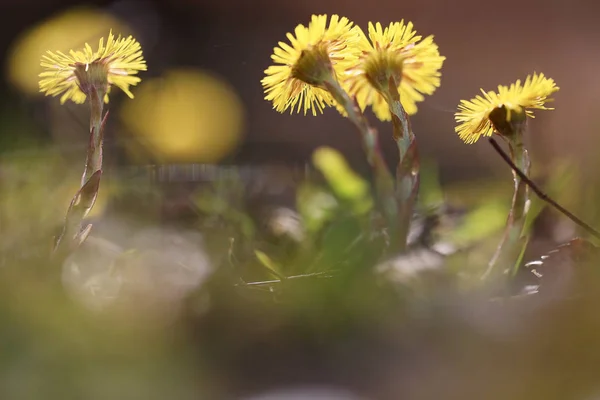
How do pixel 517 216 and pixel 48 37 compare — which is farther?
pixel 48 37

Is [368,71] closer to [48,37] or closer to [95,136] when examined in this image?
[95,136]

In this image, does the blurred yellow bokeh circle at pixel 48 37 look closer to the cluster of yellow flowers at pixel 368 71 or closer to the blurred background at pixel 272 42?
the blurred background at pixel 272 42

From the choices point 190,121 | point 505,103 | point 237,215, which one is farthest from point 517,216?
point 190,121

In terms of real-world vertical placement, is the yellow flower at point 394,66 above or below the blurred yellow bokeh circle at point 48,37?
below

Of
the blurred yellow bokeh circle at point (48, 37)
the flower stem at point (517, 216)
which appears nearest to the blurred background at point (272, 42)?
the blurred yellow bokeh circle at point (48, 37)

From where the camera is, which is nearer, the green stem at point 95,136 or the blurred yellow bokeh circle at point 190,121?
the green stem at point 95,136
